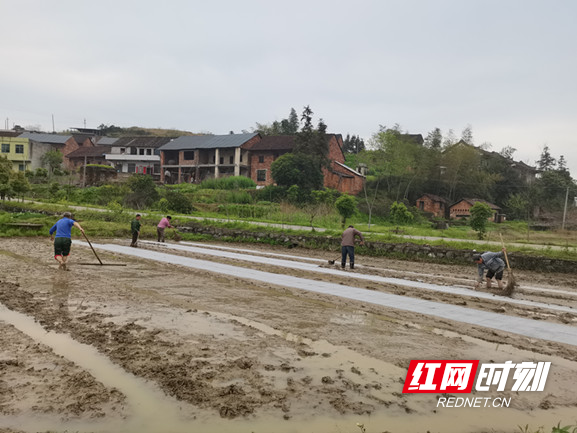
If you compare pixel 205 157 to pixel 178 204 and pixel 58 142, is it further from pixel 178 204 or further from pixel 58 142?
pixel 58 142

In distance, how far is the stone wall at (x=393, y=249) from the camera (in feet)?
51.4

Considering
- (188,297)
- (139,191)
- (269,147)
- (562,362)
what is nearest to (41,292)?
(188,297)

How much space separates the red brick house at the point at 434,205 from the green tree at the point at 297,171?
34.7 ft

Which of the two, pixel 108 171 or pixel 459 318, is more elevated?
pixel 108 171

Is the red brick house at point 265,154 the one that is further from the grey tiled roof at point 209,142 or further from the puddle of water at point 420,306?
the puddle of water at point 420,306

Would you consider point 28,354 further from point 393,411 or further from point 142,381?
point 393,411

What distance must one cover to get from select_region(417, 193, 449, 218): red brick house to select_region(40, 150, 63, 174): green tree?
43824 mm

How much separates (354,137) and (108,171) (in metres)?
46.6

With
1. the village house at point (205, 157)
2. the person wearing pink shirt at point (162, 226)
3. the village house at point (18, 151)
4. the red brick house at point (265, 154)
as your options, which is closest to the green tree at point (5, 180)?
the person wearing pink shirt at point (162, 226)

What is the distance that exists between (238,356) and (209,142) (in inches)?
1813

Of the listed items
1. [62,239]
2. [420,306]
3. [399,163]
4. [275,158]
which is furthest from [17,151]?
[420,306]

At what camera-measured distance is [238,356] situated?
5391mm

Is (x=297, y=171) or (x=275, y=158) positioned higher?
(x=275, y=158)

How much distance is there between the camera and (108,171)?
46906mm
